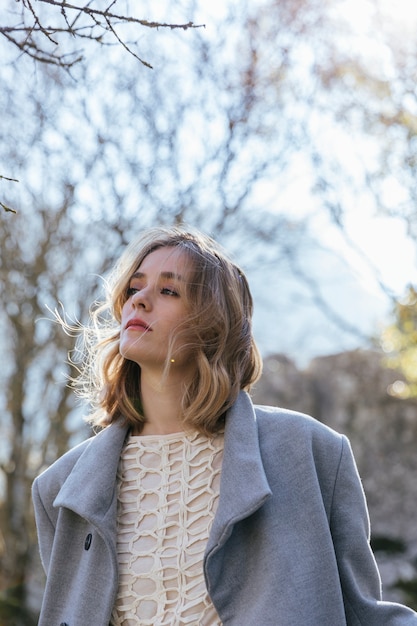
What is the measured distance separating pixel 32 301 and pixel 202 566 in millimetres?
4190

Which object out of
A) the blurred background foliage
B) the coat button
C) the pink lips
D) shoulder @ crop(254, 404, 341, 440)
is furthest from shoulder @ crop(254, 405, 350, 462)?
the blurred background foliage

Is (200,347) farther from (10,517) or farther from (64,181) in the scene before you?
(10,517)

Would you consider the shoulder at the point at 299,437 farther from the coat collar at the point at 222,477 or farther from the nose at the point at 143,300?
the nose at the point at 143,300

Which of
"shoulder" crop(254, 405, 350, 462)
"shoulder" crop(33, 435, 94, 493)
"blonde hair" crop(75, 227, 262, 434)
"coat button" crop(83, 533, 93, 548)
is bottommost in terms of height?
"coat button" crop(83, 533, 93, 548)

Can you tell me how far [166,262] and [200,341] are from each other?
27cm

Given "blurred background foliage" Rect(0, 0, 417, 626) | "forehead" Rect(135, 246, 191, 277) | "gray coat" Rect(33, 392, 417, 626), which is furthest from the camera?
"blurred background foliage" Rect(0, 0, 417, 626)

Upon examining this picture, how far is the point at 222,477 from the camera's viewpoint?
8.18ft

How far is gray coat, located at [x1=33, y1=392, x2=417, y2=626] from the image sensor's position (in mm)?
2346

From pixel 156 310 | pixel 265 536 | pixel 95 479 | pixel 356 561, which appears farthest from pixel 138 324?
pixel 356 561

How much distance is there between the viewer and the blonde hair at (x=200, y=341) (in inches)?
104

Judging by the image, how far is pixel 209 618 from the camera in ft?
7.83

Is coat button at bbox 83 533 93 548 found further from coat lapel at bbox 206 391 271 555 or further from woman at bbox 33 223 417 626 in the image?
coat lapel at bbox 206 391 271 555

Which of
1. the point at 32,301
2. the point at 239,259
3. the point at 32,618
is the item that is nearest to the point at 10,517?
the point at 32,618

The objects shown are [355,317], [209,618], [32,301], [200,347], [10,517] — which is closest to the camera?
[209,618]
